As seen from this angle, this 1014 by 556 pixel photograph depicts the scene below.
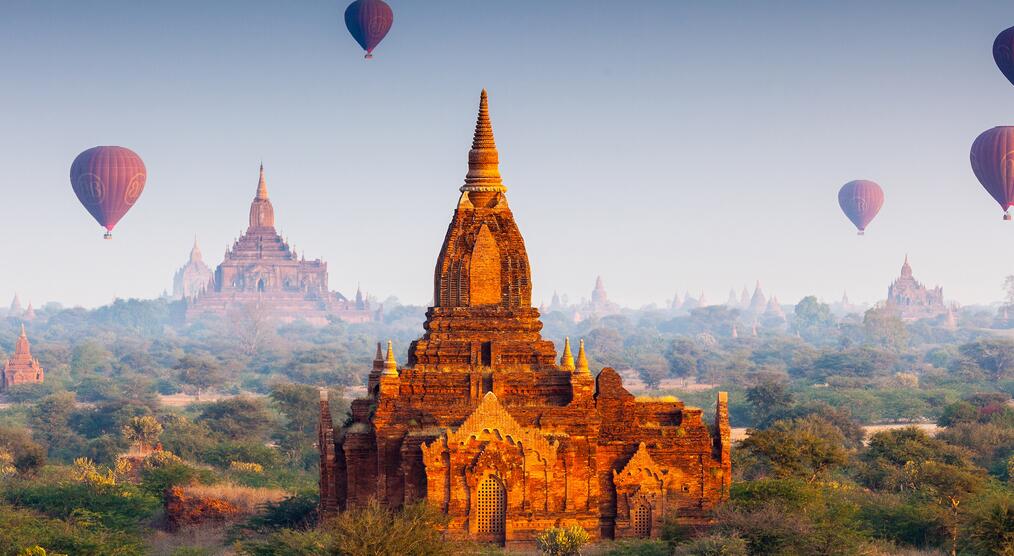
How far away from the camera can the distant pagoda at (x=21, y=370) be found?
462ft

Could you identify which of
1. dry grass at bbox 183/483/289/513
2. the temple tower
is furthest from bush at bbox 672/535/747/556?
dry grass at bbox 183/483/289/513

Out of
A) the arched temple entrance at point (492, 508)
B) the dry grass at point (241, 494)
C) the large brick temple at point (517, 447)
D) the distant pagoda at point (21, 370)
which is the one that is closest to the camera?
the large brick temple at point (517, 447)

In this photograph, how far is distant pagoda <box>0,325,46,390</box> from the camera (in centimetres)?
14088

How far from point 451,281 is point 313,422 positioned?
4831cm

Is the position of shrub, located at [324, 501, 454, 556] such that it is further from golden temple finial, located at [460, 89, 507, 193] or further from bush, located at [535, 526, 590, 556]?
golden temple finial, located at [460, 89, 507, 193]

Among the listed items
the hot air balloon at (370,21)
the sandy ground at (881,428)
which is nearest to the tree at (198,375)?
the hot air balloon at (370,21)

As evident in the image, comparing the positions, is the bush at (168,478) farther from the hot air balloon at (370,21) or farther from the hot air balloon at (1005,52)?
the hot air balloon at (1005,52)

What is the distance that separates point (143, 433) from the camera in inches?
3406

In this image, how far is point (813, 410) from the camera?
322 ft

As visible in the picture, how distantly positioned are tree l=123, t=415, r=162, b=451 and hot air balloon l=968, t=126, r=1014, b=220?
217 ft

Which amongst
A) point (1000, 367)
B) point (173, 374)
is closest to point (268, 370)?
point (173, 374)

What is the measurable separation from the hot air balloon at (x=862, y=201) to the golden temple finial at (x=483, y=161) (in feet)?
487

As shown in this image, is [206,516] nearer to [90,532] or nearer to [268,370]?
[90,532]

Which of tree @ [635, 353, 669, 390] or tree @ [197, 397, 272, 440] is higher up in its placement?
tree @ [635, 353, 669, 390]
